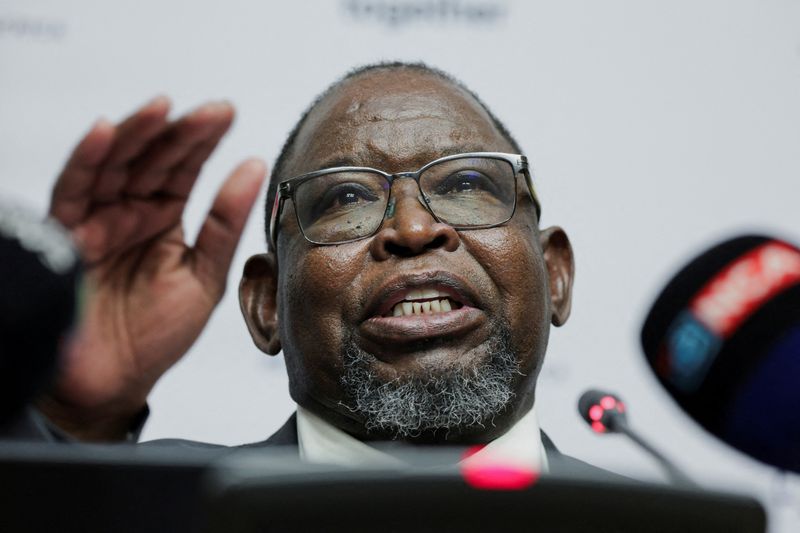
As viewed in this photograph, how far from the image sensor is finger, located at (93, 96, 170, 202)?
164 centimetres

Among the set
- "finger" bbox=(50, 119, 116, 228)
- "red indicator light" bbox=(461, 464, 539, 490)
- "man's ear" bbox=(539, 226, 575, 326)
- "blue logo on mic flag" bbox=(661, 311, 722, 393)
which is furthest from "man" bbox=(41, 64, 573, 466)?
"red indicator light" bbox=(461, 464, 539, 490)

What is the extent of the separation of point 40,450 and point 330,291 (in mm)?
1048

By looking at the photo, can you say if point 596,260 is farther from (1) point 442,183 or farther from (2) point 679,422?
(1) point 442,183

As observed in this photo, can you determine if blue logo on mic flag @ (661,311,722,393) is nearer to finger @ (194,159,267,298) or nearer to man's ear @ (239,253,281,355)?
finger @ (194,159,267,298)

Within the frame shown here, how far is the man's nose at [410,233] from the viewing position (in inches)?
71.6

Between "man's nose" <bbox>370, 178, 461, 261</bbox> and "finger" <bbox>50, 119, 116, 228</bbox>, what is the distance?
51 cm

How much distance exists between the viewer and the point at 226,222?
1.93 metres

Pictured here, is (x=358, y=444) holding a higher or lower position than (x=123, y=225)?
lower

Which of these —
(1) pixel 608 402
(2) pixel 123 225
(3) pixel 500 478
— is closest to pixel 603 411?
(1) pixel 608 402

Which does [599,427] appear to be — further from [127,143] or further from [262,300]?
[127,143]

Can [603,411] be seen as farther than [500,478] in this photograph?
Yes

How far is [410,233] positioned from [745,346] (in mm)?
790

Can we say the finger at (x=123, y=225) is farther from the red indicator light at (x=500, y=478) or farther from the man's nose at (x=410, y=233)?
the red indicator light at (x=500, y=478)

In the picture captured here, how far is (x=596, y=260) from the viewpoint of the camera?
2873mm
